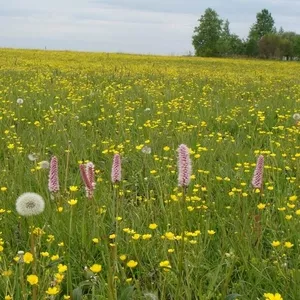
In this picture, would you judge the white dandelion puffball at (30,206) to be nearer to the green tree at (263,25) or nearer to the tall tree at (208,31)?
the tall tree at (208,31)

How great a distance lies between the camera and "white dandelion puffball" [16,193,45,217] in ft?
6.63

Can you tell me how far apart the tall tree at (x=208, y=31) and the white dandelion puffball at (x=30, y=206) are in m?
73.9

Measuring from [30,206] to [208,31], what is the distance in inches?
3120

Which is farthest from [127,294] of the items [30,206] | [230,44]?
[230,44]

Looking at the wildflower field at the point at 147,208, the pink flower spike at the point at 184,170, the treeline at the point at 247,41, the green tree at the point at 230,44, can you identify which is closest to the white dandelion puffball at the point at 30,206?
the wildflower field at the point at 147,208

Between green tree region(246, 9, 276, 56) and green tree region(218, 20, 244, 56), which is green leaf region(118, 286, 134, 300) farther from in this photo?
green tree region(246, 9, 276, 56)

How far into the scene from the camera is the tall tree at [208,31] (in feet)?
251

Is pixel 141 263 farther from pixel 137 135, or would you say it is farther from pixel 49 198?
pixel 137 135

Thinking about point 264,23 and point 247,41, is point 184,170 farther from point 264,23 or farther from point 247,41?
point 264,23

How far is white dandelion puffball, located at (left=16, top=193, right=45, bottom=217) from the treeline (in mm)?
64091

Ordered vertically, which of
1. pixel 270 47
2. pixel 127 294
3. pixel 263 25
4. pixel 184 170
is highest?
pixel 263 25

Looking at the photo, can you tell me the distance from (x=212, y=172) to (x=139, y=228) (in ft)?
4.01

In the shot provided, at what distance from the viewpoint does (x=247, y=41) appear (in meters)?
76.4

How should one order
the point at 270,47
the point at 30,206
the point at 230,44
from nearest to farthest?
the point at 30,206 → the point at 270,47 → the point at 230,44
